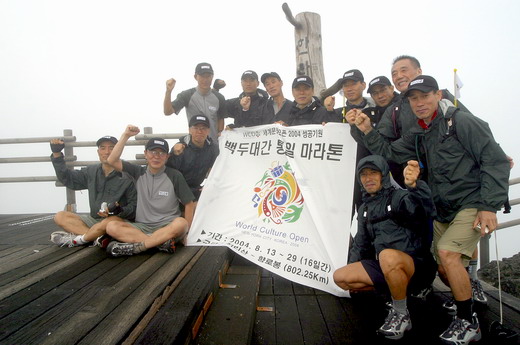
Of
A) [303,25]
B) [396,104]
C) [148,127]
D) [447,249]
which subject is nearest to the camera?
[447,249]

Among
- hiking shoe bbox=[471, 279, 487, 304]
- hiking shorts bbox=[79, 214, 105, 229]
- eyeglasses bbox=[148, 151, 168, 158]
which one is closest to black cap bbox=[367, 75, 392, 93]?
hiking shoe bbox=[471, 279, 487, 304]

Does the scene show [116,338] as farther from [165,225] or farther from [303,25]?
[303,25]

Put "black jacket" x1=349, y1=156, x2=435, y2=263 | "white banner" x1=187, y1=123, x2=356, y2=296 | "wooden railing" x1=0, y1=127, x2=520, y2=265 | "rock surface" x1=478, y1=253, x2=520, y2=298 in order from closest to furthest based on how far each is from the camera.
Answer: "black jacket" x1=349, y1=156, x2=435, y2=263 → "white banner" x1=187, y1=123, x2=356, y2=296 → "rock surface" x1=478, y1=253, x2=520, y2=298 → "wooden railing" x1=0, y1=127, x2=520, y2=265

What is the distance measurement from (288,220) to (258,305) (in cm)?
99

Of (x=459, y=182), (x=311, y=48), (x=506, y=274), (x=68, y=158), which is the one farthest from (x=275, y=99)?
(x=68, y=158)

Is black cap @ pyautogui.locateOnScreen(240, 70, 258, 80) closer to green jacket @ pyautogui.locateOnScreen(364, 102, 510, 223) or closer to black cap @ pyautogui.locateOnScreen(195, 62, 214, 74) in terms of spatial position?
black cap @ pyautogui.locateOnScreen(195, 62, 214, 74)

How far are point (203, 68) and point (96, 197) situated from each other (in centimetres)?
221

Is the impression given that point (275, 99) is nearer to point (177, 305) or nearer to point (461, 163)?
point (461, 163)

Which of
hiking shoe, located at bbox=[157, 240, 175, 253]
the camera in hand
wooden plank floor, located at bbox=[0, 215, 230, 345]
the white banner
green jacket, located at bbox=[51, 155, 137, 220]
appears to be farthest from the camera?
green jacket, located at bbox=[51, 155, 137, 220]

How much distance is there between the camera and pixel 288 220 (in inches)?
133

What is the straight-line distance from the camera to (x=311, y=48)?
535cm

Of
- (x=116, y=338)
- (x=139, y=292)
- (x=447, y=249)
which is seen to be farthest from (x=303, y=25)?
(x=116, y=338)

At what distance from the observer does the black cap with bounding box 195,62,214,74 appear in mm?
4383

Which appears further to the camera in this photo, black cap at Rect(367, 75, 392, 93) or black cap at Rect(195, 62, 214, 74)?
black cap at Rect(195, 62, 214, 74)
